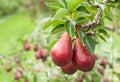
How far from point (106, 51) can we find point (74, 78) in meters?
0.74

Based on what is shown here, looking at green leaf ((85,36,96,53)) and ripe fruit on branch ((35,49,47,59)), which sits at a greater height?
green leaf ((85,36,96,53))

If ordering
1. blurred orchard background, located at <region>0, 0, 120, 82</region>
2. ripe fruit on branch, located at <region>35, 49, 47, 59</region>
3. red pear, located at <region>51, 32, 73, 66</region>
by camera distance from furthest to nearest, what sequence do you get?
ripe fruit on branch, located at <region>35, 49, 47, 59</region>
blurred orchard background, located at <region>0, 0, 120, 82</region>
red pear, located at <region>51, 32, 73, 66</region>

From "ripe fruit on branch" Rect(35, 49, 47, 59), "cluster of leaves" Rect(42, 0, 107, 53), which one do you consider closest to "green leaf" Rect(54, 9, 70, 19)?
"cluster of leaves" Rect(42, 0, 107, 53)

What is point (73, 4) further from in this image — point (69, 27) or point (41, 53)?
point (41, 53)

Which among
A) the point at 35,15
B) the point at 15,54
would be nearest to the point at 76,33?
the point at 15,54

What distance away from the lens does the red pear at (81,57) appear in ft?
4.97

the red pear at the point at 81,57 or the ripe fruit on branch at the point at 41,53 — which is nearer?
the red pear at the point at 81,57

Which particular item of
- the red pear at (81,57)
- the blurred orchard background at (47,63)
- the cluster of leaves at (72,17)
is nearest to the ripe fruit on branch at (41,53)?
the blurred orchard background at (47,63)

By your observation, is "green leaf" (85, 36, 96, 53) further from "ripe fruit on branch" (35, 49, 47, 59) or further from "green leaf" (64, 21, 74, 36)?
"ripe fruit on branch" (35, 49, 47, 59)

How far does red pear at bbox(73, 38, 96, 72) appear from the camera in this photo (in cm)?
151

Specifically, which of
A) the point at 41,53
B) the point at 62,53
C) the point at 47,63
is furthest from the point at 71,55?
the point at 41,53

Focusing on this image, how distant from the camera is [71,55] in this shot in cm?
151

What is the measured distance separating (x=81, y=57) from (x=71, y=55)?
4 centimetres

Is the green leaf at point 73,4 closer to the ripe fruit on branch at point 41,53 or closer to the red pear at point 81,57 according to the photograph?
the red pear at point 81,57
